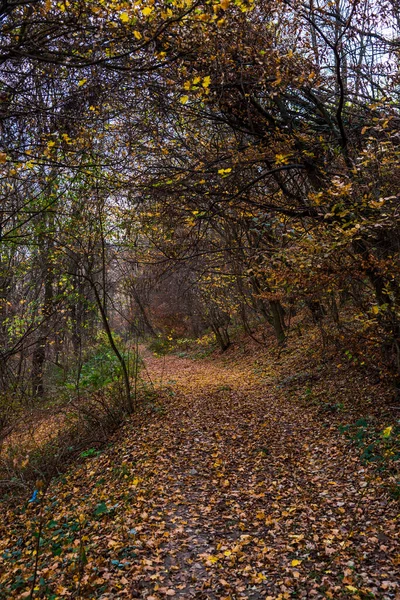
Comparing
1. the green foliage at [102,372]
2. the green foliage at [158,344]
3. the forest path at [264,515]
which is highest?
the green foliage at [102,372]

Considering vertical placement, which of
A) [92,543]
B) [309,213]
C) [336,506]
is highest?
[309,213]

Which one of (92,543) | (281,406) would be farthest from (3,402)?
(281,406)

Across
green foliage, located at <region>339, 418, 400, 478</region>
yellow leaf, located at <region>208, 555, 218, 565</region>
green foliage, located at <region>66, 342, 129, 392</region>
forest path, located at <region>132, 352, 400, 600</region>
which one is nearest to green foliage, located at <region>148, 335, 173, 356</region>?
green foliage, located at <region>66, 342, 129, 392</region>

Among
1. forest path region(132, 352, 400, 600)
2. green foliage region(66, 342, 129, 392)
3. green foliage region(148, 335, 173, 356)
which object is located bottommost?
forest path region(132, 352, 400, 600)

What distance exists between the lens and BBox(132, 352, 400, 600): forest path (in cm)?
377

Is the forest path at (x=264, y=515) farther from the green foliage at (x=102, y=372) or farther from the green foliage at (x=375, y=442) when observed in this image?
the green foliage at (x=102, y=372)

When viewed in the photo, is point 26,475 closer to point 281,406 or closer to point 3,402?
point 3,402

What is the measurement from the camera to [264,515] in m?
4.96

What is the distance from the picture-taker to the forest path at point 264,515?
3773 millimetres

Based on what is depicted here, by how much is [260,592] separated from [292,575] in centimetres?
36

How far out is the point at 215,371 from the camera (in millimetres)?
15688

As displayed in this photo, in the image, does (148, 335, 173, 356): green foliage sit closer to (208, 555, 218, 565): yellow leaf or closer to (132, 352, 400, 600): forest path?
(132, 352, 400, 600): forest path

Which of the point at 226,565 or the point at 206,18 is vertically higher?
the point at 206,18

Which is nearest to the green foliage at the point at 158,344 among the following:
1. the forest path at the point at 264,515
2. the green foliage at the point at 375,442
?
the forest path at the point at 264,515
